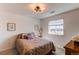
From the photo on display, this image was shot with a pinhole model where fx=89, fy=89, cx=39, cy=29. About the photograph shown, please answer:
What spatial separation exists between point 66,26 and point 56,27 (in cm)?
17

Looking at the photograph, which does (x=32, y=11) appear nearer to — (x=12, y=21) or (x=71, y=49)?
(x=12, y=21)

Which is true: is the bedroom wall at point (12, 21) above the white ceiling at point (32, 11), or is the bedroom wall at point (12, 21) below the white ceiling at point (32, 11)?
below

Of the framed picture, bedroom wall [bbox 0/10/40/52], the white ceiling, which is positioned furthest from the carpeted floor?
the white ceiling

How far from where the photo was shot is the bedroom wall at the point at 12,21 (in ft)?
4.51

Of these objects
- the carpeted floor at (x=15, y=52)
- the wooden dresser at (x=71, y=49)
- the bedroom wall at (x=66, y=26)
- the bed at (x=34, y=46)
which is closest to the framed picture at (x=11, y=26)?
the bed at (x=34, y=46)

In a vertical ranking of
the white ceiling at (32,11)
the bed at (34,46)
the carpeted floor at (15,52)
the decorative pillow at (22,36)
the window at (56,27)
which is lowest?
the carpeted floor at (15,52)

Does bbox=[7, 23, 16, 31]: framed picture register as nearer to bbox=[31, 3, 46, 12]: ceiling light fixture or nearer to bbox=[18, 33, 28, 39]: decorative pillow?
bbox=[18, 33, 28, 39]: decorative pillow

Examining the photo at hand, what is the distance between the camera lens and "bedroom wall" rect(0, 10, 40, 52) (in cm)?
138

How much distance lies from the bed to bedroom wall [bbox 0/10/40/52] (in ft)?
0.44

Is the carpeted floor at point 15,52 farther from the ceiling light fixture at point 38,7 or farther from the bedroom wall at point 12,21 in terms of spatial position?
the ceiling light fixture at point 38,7

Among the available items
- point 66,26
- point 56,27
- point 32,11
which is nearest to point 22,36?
point 32,11

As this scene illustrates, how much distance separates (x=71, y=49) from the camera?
1.44 m

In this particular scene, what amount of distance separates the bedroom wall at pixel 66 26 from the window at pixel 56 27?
2.0 inches
